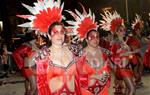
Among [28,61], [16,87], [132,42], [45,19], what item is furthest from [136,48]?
[45,19]

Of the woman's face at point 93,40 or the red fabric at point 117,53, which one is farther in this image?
the red fabric at point 117,53

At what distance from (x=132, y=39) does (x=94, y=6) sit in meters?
13.6

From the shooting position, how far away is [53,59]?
538 centimetres

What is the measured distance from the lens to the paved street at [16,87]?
412 inches

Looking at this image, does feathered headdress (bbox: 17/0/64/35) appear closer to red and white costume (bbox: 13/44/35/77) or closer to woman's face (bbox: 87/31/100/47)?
woman's face (bbox: 87/31/100/47)

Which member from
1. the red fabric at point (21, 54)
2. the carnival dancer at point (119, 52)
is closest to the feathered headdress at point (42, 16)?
the carnival dancer at point (119, 52)

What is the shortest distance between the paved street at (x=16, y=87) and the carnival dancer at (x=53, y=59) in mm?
4843

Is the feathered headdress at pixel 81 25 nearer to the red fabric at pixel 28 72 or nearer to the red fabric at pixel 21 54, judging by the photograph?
the red fabric at pixel 28 72

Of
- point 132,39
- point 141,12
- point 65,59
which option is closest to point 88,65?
point 65,59

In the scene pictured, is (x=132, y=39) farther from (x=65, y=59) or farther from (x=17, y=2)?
(x=17, y=2)

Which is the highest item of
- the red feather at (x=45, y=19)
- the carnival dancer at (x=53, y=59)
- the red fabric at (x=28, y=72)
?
the red feather at (x=45, y=19)

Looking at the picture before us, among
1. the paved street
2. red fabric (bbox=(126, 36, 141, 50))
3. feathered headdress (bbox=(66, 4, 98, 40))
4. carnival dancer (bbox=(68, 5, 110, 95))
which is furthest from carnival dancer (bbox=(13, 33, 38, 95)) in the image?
red fabric (bbox=(126, 36, 141, 50))

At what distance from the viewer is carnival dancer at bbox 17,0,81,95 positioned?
208 inches

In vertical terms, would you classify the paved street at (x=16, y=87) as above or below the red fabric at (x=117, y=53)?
below
